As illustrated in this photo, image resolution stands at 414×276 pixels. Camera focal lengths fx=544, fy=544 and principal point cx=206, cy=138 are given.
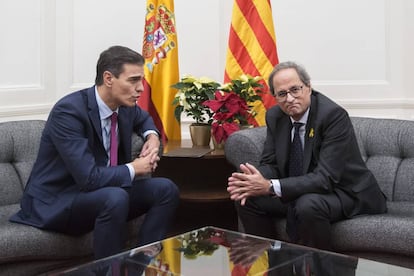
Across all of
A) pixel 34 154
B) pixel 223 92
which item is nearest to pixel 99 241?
pixel 34 154

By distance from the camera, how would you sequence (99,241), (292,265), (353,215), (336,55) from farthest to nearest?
(336,55) < (353,215) < (99,241) < (292,265)

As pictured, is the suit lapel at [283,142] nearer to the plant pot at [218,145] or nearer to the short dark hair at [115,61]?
the plant pot at [218,145]

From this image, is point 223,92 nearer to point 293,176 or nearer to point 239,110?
point 239,110

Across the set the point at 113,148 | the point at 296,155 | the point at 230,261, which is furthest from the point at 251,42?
the point at 230,261

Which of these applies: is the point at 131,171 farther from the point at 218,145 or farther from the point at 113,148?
the point at 218,145

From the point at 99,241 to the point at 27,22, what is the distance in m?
1.72

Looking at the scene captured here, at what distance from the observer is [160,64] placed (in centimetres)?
335

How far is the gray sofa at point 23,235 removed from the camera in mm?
2068

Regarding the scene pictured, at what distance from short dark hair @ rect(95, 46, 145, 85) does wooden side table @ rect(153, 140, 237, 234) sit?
782 mm

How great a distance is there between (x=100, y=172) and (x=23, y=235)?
38cm

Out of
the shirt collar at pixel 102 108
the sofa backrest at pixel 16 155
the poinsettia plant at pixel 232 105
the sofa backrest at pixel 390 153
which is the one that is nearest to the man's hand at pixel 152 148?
the shirt collar at pixel 102 108

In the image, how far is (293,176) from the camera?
8.07 feet

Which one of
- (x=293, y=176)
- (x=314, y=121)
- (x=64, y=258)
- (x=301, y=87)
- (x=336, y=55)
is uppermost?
(x=336, y=55)

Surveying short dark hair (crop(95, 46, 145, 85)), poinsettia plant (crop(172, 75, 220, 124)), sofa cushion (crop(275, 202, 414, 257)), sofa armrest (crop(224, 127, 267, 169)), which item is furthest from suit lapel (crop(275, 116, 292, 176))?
short dark hair (crop(95, 46, 145, 85))
